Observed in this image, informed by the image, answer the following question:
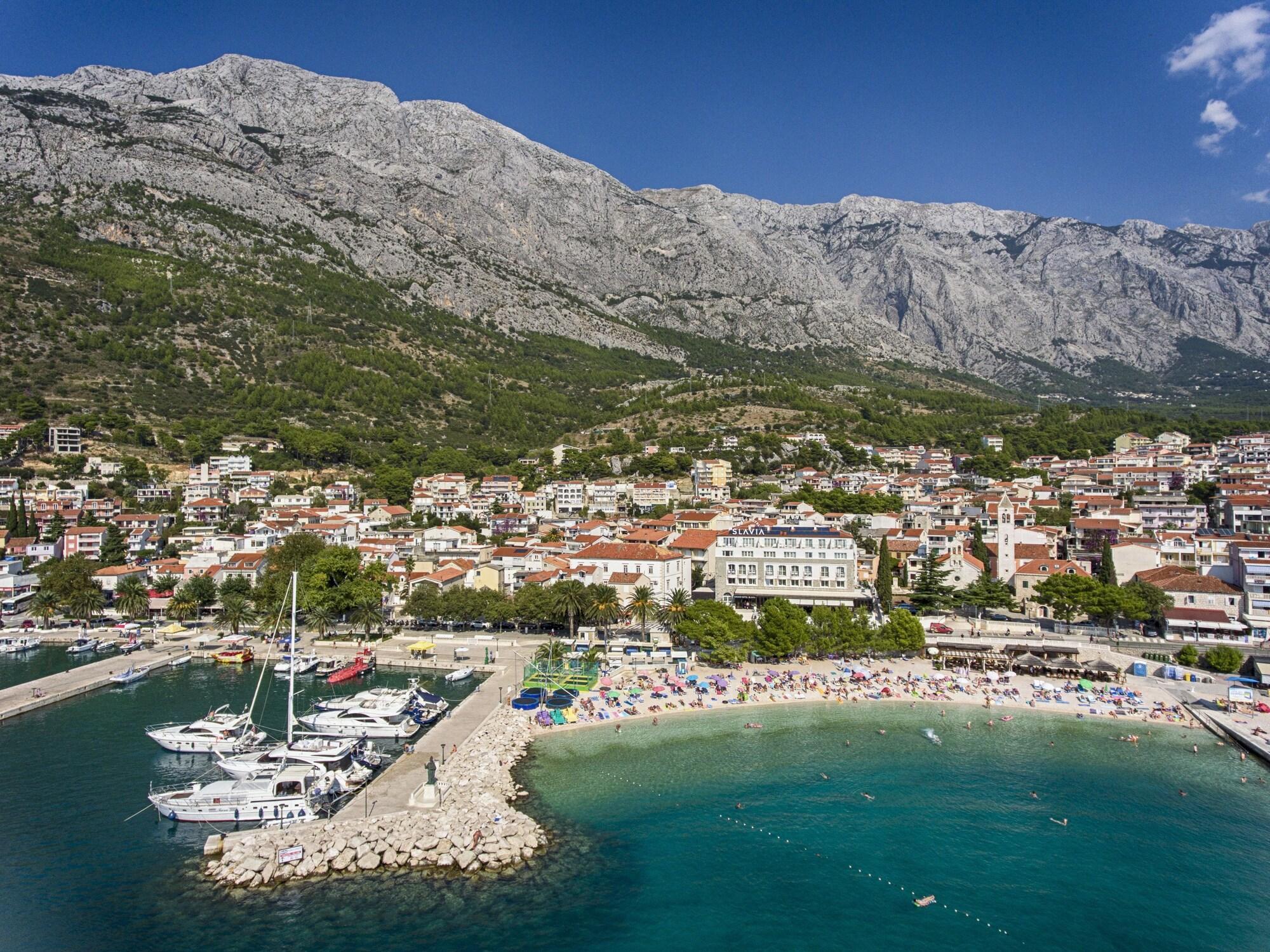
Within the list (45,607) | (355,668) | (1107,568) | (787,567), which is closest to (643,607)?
(787,567)

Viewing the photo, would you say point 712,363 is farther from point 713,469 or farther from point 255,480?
point 255,480

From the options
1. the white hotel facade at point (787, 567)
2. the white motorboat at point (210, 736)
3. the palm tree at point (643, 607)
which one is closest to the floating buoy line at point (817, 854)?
the white motorboat at point (210, 736)

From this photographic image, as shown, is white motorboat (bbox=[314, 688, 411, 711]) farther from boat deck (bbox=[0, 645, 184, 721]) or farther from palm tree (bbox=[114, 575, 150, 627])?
palm tree (bbox=[114, 575, 150, 627])

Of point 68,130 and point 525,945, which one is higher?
point 68,130

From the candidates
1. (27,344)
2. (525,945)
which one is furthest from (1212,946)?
(27,344)

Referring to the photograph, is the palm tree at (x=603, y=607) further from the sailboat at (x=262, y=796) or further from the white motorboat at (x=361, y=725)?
the sailboat at (x=262, y=796)
